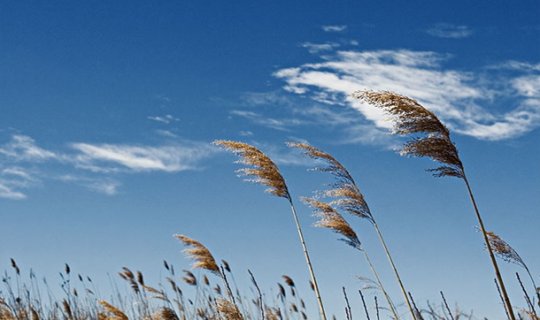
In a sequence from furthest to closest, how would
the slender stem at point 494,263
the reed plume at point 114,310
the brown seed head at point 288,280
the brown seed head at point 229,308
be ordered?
the brown seed head at point 288,280
the reed plume at point 114,310
the brown seed head at point 229,308
the slender stem at point 494,263

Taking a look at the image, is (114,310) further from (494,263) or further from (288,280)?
(494,263)

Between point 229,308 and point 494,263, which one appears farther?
point 229,308

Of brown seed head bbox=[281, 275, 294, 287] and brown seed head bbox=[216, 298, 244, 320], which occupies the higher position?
brown seed head bbox=[281, 275, 294, 287]

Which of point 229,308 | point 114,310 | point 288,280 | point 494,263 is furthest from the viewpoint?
point 288,280

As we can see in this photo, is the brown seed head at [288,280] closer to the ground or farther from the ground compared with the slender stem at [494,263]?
farther from the ground

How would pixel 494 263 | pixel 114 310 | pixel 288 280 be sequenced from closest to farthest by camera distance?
pixel 494 263
pixel 114 310
pixel 288 280

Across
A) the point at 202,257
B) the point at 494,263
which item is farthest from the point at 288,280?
the point at 494,263

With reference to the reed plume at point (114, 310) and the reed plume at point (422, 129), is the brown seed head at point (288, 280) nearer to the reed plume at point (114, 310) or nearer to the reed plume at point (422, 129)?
the reed plume at point (114, 310)

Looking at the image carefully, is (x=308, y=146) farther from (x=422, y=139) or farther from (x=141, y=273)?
(x=141, y=273)

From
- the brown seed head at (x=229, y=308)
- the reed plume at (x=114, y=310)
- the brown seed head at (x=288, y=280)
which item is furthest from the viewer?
the brown seed head at (x=288, y=280)

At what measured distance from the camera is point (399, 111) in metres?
4.37

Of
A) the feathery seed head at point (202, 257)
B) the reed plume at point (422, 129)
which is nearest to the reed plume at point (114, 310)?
the feathery seed head at point (202, 257)

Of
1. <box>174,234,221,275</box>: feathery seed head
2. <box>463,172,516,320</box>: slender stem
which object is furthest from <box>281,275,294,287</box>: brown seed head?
<box>463,172,516,320</box>: slender stem

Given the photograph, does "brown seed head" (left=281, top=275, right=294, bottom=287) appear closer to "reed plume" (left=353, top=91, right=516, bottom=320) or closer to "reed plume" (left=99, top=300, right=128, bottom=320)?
"reed plume" (left=99, top=300, right=128, bottom=320)
